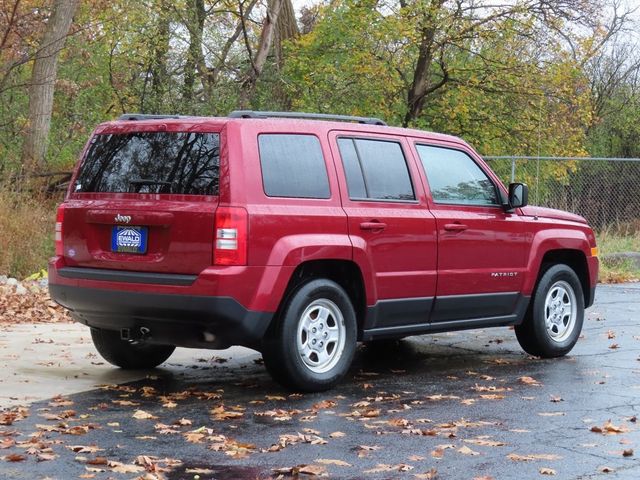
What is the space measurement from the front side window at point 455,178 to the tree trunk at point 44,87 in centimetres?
1229

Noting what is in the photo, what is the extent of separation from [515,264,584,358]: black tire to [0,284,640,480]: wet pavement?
0.49 feet

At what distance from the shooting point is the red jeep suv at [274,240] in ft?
23.1

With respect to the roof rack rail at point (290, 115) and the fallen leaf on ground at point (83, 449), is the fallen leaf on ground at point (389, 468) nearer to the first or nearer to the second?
the fallen leaf on ground at point (83, 449)

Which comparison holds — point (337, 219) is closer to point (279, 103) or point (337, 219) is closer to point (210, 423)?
point (210, 423)

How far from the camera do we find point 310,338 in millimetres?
7500

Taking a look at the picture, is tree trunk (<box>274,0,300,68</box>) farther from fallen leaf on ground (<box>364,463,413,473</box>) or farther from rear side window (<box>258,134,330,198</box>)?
fallen leaf on ground (<box>364,463,413,473</box>)

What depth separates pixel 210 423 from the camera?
6500 millimetres

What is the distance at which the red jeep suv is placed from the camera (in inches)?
277

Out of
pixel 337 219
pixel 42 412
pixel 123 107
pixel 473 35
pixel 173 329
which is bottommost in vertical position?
pixel 42 412

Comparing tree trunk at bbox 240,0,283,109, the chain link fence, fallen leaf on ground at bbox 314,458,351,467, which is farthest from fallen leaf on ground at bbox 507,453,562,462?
tree trunk at bbox 240,0,283,109

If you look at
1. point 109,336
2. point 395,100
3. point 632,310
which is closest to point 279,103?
point 395,100

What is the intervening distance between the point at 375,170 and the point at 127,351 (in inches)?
96.1

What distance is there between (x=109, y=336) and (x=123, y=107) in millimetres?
15219

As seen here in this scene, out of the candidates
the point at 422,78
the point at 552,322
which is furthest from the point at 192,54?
the point at 552,322
